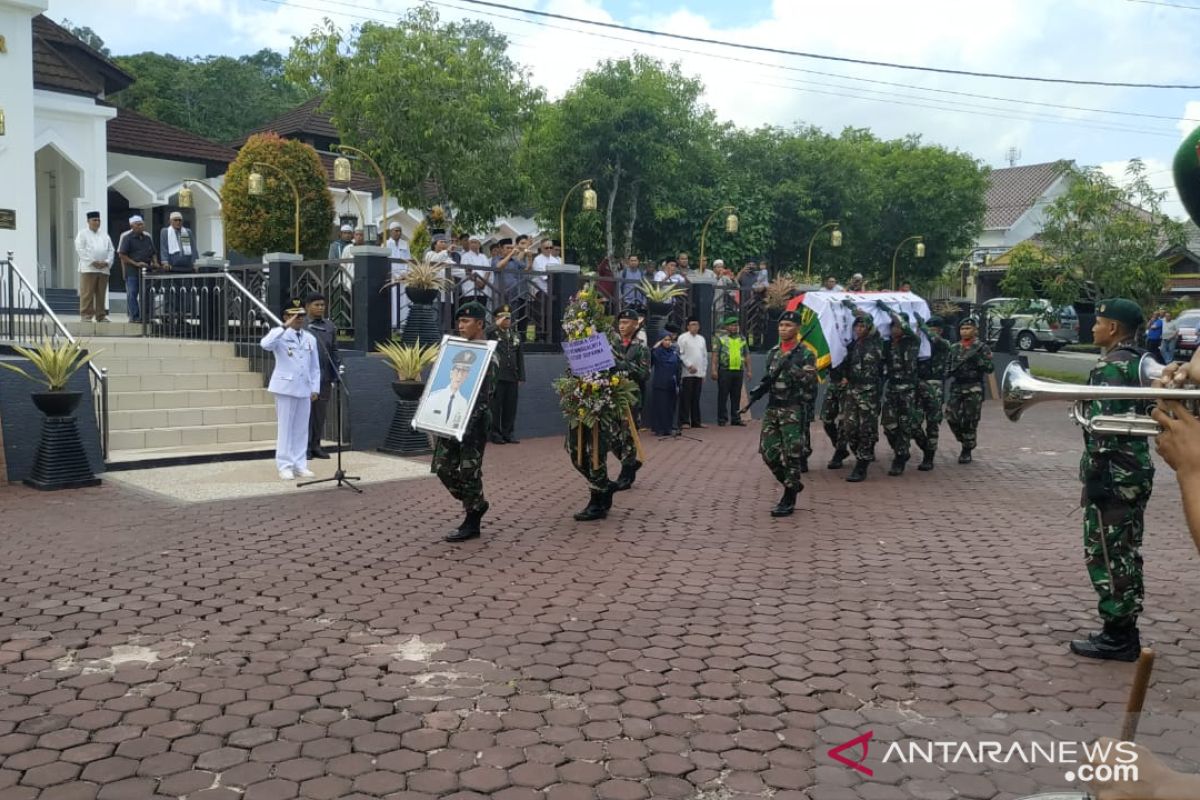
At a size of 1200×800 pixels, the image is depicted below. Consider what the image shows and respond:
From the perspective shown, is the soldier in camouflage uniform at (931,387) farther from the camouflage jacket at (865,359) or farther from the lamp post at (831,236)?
the lamp post at (831,236)

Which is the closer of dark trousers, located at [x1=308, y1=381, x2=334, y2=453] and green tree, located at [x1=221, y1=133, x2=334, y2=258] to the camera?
dark trousers, located at [x1=308, y1=381, x2=334, y2=453]

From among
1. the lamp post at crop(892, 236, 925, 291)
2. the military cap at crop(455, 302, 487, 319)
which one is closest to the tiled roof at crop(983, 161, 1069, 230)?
the lamp post at crop(892, 236, 925, 291)

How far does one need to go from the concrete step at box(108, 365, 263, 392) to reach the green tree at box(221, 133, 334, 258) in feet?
21.0

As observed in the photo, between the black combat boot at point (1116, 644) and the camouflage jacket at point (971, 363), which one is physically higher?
the camouflage jacket at point (971, 363)

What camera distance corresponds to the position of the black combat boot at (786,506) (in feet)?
30.2

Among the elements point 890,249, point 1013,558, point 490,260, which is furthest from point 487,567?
point 890,249

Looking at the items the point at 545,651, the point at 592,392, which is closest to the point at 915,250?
the point at 592,392

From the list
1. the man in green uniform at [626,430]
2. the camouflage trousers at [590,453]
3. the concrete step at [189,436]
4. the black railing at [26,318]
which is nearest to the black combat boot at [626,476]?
the man in green uniform at [626,430]

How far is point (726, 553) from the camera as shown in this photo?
7.68 meters

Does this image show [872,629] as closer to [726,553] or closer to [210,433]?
[726,553]

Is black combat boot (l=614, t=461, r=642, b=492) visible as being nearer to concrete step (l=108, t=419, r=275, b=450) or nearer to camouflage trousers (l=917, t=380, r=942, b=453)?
camouflage trousers (l=917, t=380, r=942, b=453)

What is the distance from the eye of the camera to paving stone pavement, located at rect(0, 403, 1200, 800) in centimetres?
394

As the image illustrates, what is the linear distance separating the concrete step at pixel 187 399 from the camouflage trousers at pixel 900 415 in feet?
25.0

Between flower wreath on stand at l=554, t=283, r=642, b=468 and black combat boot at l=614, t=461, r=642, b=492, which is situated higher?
flower wreath on stand at l=554, t=283, r=642, b=468
